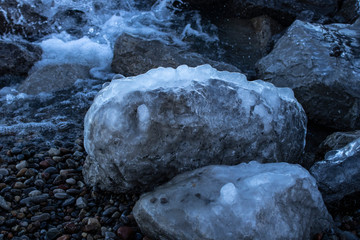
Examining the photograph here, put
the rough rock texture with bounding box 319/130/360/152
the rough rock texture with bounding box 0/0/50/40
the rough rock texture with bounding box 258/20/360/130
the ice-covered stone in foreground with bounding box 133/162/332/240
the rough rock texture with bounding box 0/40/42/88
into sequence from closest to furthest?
the ice-covered stone in foreground with bounding box 133/162/332/240
the rough rock texture with bounding box 319/130/360/152
the rough rock texture with bounding box 258/20/360/130
the rough rock texture with bounding box 0/40/42/88
the rough rock texture with bounding box 0/0/50/40

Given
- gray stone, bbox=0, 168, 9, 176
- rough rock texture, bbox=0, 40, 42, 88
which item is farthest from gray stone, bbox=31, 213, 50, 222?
rough rock texture, bbox=0, 40, 42, 88

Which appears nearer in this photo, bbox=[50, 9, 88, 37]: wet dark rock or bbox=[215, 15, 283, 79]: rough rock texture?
bbox=[215, 15, 283, 79]: rough rock texture

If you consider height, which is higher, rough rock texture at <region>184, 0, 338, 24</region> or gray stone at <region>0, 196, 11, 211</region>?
rough rock texture at <region>184, 0, 338, 24</region>

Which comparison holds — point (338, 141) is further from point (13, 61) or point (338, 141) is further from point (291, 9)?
point (13, 61)

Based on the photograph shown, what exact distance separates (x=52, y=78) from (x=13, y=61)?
709 mm

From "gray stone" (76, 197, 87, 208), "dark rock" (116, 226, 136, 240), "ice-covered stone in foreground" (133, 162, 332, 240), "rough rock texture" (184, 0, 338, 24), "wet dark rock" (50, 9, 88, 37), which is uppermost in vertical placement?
"rough rock texture" (184, 0, 338, 24)

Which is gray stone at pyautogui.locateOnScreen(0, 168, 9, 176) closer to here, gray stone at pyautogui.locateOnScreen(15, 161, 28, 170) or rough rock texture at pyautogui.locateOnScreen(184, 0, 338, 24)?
gray stone at pyautogui.locateOnScreen(15, 161, 28, 170)

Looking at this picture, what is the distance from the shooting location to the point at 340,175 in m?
2.46

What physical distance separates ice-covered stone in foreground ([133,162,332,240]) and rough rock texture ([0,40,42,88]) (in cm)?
353

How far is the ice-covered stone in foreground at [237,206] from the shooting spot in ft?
6.01

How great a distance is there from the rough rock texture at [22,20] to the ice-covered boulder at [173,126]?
13.7 feet

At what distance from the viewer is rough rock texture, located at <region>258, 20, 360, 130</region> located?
3.75 m

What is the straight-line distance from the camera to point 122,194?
2.55m

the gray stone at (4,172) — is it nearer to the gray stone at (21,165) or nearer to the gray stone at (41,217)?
the gray stone at (21,165)
